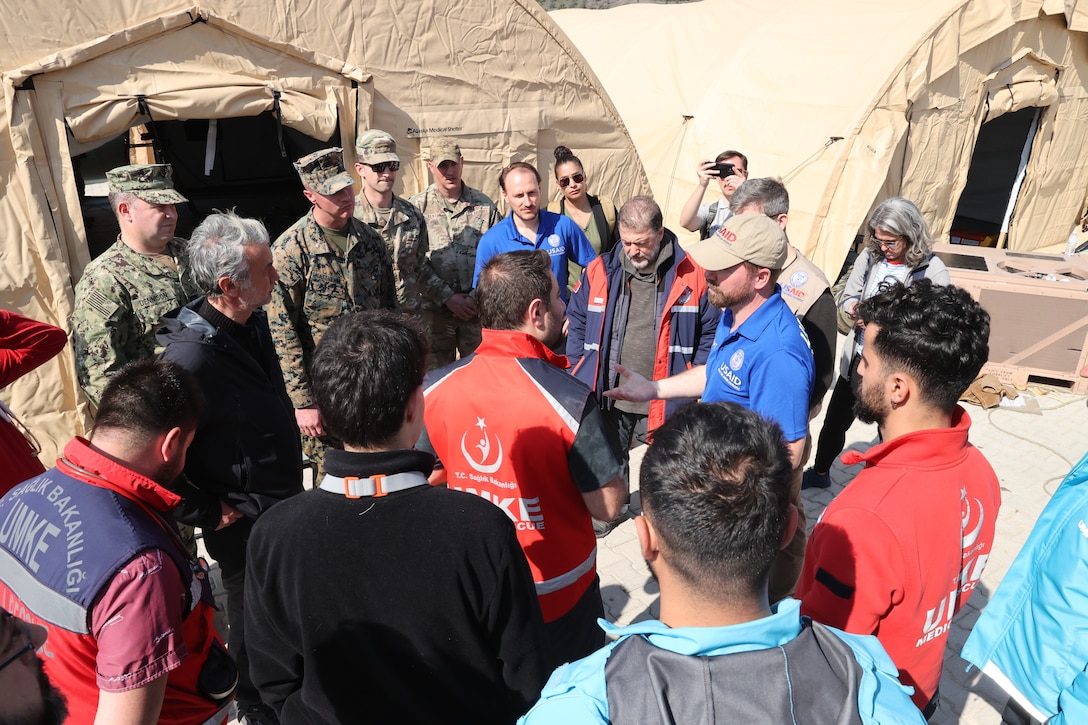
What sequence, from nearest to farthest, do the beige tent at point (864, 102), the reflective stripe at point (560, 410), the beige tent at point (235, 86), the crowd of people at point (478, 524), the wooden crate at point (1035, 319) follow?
the crowd of people at point (478, 524), the reflective stripe at point (560, 410), the beige tent at point (235, 86), the wooden crate at point (1035, 319), the beige tent at point (864, 102)

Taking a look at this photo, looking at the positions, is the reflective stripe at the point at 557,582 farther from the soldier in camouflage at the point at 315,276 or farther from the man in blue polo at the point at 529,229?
the man in blue polo at the point at 529,229

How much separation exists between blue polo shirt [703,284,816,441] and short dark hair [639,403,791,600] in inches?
59.7

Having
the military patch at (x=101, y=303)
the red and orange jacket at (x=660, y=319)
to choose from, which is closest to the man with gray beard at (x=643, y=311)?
the red and orange jacket at (x=660, y=319)

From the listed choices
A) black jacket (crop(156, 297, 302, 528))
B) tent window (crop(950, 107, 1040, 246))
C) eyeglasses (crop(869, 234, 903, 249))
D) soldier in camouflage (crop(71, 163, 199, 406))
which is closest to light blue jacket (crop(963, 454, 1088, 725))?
eyeglasses (crop(869, 234, 903, 249))

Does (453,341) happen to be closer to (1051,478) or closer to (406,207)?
(406,207)

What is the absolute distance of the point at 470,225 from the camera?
575 cm

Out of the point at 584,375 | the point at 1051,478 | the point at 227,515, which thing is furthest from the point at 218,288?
the point at 1051,478

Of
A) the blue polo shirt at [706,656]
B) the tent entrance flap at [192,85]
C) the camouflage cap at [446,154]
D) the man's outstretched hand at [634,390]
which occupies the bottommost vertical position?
the man's outstretched hand at [634,390]

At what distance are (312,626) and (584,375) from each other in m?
2.97

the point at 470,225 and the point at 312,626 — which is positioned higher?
the point at 470,225

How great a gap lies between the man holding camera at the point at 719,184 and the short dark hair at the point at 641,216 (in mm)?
2034

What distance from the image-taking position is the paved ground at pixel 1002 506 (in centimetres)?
→ 350

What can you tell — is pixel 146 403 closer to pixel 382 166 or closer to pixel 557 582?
pixel 557 582

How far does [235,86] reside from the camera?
5.49 m
